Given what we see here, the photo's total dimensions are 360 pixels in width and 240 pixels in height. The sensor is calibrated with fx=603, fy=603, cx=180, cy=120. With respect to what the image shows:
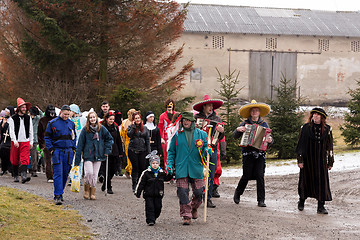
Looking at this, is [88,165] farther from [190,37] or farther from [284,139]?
[190,37]

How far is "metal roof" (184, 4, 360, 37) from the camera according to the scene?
4306 centimetres

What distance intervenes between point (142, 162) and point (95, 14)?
11.6 metres

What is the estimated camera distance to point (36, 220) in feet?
30.9

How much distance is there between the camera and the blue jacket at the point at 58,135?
11.8 meters

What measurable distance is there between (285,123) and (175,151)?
13491mm

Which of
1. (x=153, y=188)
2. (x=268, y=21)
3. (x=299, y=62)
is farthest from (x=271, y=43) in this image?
(x=153, y=188)

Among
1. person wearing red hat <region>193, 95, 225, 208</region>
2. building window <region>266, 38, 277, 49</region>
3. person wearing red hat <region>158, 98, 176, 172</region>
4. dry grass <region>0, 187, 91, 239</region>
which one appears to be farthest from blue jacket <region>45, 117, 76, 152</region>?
building window <region>266, 38, 277, 49</region>

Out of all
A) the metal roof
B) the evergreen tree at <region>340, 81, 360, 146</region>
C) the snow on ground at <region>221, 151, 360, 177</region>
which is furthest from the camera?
the metal roof

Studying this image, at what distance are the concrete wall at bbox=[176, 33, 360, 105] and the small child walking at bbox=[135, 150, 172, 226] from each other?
31.7 metres

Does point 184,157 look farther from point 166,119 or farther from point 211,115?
point 166,119

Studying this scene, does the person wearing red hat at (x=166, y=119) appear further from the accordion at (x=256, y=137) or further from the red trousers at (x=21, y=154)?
the accordion at (x=256, y=137)

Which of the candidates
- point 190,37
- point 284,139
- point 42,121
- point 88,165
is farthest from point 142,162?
point 190,37

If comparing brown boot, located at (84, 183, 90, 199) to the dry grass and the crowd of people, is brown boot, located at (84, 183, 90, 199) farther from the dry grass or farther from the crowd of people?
the dry grass

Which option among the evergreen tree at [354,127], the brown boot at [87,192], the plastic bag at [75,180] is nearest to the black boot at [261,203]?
the brown boot at [87,192]
